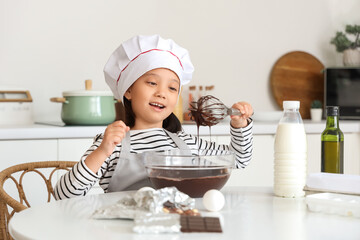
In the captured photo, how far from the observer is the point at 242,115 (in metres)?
1.56

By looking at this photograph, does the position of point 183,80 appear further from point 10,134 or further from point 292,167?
point 10,134

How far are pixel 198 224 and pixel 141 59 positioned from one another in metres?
0.74

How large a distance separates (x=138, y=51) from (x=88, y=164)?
386mm

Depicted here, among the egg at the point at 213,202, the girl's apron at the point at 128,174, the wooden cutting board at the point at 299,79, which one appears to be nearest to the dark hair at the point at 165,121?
the girl's apron at the point at 128,174

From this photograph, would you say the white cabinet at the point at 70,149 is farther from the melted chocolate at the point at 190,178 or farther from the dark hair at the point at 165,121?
the melted chocolate at the point at 190,178

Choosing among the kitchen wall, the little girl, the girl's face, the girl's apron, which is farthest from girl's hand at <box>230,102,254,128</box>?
the kitchen wall

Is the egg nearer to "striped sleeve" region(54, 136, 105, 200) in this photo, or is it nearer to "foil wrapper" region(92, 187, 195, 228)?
"foil wrapper" region(92, 187, 195, 228)

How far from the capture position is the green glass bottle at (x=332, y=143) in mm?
1312

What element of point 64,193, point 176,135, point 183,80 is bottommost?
point 64,193

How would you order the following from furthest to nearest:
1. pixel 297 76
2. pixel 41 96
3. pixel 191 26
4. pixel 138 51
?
pixel 297 76, pixel 191 26, pixel 41 96, pixel 138 51

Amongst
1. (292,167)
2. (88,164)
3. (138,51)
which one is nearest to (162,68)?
(138,51)

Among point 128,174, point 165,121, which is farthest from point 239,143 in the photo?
point 128,174

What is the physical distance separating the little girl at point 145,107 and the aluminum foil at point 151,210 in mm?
437

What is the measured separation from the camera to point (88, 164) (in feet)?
4.42
